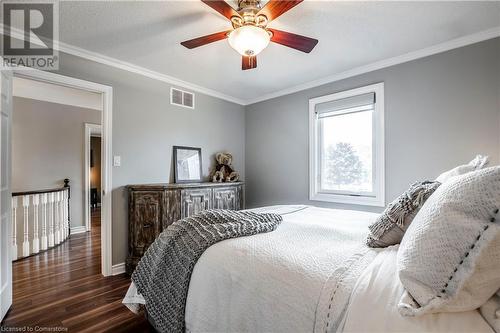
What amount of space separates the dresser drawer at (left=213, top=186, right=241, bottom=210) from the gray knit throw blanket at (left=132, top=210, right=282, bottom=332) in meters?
1.57

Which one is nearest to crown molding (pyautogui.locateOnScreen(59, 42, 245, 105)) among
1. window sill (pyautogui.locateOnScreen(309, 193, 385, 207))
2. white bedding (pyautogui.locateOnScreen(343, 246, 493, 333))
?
window sill (pyautogui.locateOnScreen(309, 193, 385, 207))

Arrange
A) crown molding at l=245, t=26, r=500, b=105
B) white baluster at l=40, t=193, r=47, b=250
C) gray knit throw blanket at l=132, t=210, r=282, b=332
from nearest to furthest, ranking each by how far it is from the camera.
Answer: gray knit throw blanket at l=132, t=210, r=282, b=332 → crown molding at l=245, t=26, r=500, b=105 → white baluster at l=40, t=193, r=47, b=250

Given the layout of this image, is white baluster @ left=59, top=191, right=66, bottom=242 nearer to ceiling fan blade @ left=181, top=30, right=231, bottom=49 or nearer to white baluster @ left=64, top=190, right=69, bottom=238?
white baluster @ left=64, top=190, right=69, bottom=238

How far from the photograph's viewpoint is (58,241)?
380cm

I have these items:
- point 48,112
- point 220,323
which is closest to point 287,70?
point 220,323

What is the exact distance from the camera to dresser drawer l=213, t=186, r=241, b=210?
126 inches

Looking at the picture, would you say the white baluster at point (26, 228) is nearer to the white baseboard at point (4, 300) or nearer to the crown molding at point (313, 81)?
the white baseboard at point (4, 300)

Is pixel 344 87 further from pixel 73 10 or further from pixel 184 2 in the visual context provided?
pixel 73 10

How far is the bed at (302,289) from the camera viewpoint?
0.74 m

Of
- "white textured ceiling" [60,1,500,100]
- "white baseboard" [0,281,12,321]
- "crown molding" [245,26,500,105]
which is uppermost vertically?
"white textured ceiling" [60,1,500,100]

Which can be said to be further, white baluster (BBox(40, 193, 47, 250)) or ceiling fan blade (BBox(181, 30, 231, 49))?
white baluster (BBox(40, 193, 47, 250))

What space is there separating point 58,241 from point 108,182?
2102 millimetres

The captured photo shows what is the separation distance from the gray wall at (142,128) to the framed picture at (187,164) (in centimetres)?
8

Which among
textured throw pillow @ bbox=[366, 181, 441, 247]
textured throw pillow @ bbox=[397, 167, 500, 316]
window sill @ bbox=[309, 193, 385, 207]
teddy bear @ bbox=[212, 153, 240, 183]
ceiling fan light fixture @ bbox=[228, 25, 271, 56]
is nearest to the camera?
textured throw pillow @ bbox=[397, 167, 500, 316]
